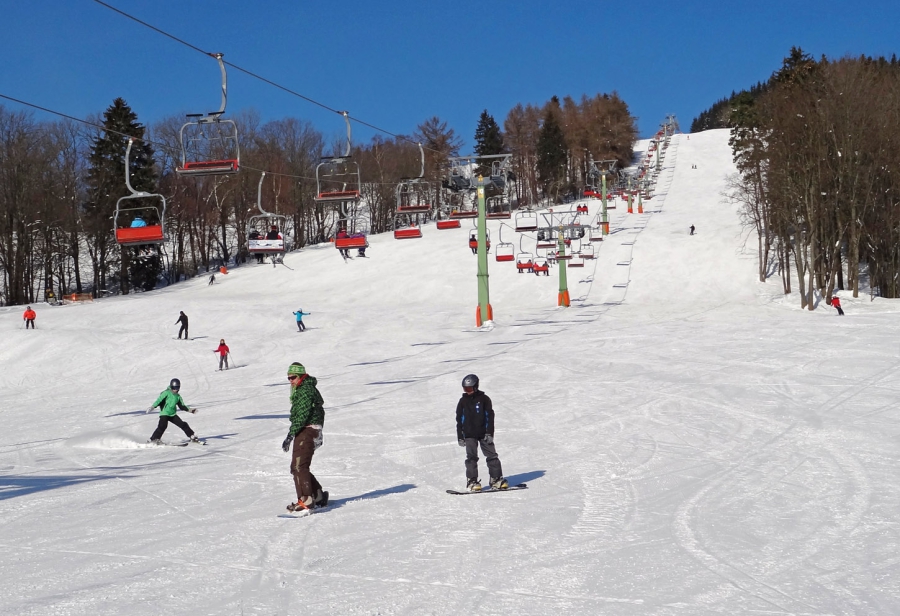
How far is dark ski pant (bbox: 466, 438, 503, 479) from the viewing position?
31.6 ft

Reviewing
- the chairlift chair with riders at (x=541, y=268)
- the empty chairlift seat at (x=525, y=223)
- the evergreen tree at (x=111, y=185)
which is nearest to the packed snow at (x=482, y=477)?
the empty chairlift seat at (x=525, y=223)

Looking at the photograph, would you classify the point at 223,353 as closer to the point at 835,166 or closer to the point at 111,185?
the point at 835,166

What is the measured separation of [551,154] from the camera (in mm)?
94562

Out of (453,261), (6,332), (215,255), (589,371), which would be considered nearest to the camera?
(589,371)

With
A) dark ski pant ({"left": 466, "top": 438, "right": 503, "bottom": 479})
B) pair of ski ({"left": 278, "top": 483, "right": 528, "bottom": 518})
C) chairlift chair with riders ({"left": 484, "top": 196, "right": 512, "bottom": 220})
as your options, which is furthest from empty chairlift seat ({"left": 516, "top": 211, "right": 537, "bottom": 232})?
dark ski pant ({"left": 466, "top": 438, "right": 503, "bottom": 479})

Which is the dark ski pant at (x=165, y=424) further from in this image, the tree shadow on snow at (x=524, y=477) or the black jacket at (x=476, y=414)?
the black jacket at (x=476, y=414)

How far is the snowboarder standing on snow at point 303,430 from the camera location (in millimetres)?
8750

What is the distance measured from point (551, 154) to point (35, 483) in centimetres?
8717

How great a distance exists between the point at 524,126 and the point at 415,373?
272 ft

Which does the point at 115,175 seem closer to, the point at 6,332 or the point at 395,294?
the point at 395,294

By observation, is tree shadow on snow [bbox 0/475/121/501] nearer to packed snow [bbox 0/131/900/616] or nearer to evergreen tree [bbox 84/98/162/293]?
packed snow [bbox 0/131/900/616]

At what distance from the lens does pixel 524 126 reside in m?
102

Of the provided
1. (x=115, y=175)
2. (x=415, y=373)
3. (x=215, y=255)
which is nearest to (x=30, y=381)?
(x=415, y=373)

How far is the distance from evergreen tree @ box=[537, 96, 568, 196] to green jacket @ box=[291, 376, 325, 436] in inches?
3408
